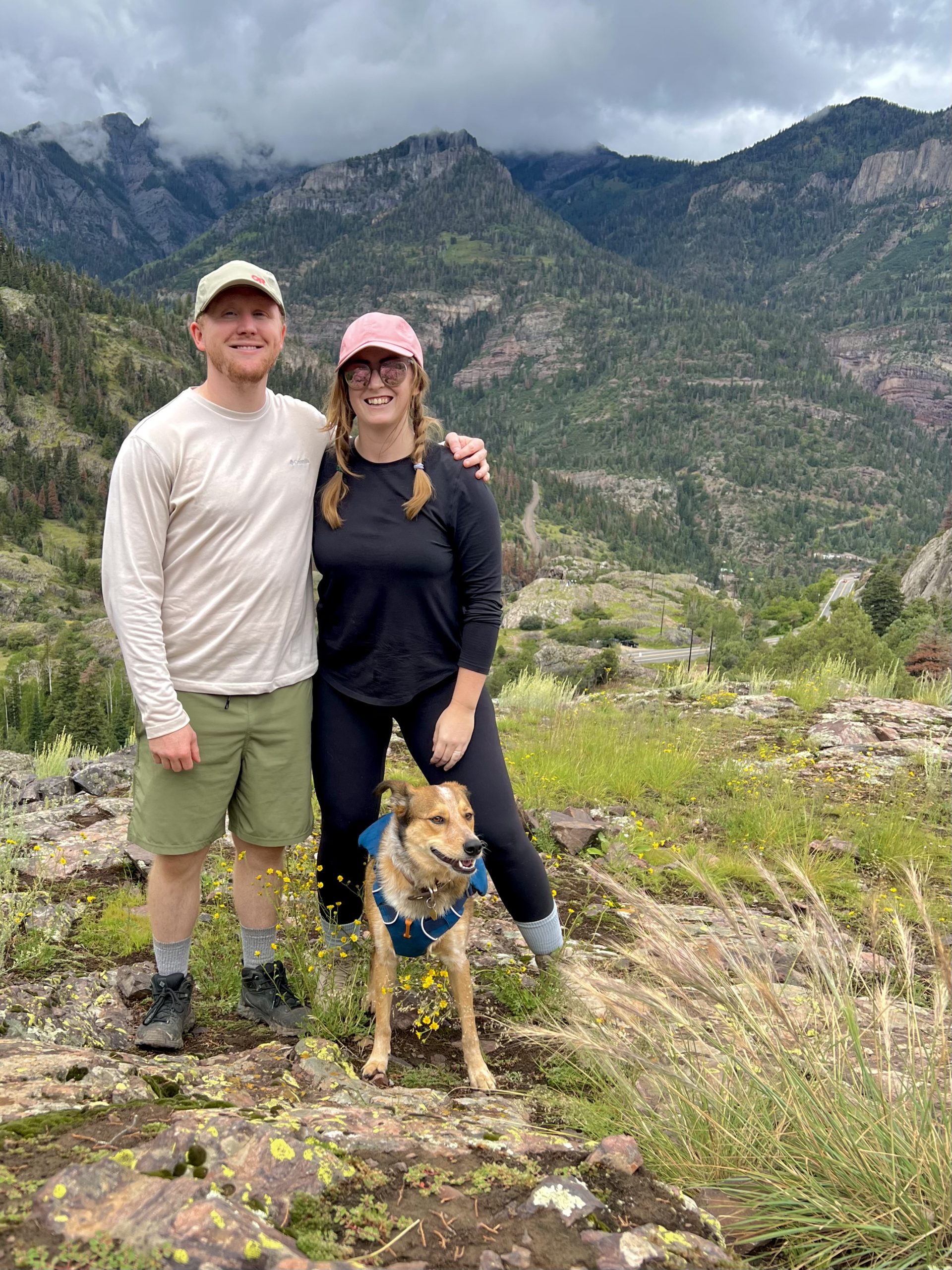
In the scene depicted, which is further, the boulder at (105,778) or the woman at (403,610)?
the boulder at (105,778)

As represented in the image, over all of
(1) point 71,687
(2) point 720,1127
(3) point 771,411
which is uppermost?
(3) point 771,411

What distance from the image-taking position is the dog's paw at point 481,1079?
9.46ft

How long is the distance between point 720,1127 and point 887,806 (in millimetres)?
5308

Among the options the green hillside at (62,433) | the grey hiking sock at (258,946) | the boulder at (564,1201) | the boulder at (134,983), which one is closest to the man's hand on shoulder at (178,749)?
the grey hiking sock at (258,946)

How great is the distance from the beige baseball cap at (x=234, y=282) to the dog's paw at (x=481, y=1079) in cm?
307

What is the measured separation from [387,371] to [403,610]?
97cm

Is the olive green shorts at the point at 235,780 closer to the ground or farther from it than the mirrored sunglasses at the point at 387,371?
closer to the ground

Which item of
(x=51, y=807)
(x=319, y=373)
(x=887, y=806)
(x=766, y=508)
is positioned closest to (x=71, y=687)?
(x=51, y=807)

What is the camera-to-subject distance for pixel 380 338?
304cm

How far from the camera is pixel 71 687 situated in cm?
4897

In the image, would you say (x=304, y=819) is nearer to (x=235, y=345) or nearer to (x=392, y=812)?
(x=392, y=812)

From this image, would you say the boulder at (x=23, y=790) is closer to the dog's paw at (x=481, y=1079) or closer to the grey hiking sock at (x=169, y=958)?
the grey hiking sock at (x=169, y=958)

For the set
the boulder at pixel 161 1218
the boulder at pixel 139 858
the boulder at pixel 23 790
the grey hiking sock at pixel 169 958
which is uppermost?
the boulder at pixel 161 1218

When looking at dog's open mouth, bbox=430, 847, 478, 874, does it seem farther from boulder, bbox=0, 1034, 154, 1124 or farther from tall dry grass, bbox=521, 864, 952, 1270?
boulder, bbox=0, 1034, 154, 1124
